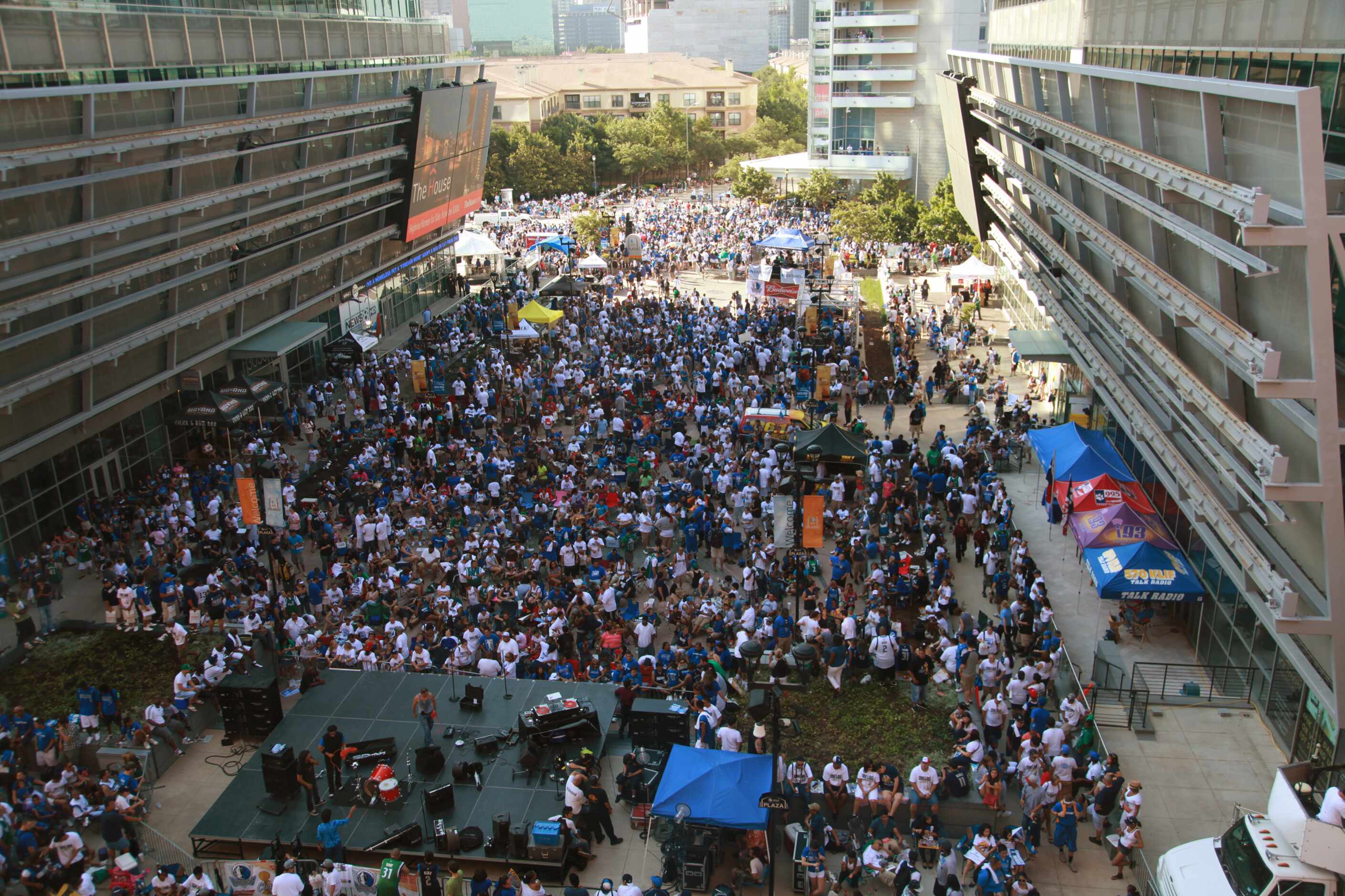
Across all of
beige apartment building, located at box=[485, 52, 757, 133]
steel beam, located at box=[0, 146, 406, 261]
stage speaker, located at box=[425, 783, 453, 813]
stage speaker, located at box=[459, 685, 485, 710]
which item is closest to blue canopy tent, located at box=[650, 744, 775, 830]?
stage speaker, located at box=[425, 783, 453, 813]

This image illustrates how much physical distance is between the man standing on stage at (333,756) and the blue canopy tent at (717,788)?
501cm

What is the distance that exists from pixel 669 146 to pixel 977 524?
81.2 metres

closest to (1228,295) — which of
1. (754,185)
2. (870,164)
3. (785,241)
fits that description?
(785,241)

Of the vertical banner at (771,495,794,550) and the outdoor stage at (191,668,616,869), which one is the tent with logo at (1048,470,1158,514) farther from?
the outdoor stage at (191,668,616,869)

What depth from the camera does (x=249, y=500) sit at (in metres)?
21.1

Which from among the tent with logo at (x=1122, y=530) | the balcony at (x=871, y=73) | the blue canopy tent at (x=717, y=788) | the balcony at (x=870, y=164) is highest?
the balcony at (x=871, y=73)

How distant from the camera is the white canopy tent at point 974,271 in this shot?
152 ft

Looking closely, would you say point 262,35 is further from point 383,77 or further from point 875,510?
point 875,510

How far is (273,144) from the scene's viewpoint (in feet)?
99.6

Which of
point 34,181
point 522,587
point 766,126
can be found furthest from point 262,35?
point 766,126

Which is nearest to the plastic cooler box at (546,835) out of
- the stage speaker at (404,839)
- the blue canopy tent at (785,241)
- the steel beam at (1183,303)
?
the stage speaker at (404,839)

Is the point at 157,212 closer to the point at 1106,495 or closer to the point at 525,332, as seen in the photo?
the point at 525,332

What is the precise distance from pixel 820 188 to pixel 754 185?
7767 millimetres

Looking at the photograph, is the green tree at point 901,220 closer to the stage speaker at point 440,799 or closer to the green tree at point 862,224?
the green tree at point 862,224
